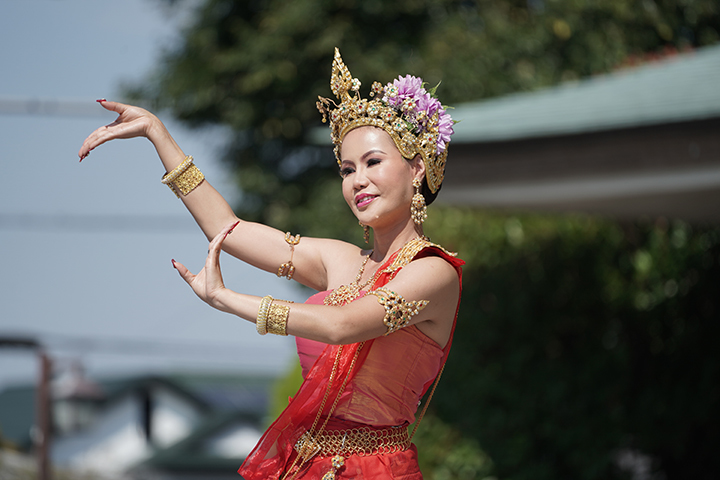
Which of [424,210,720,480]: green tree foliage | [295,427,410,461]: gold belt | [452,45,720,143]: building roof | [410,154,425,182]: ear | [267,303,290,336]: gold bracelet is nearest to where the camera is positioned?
[267,303,290,336]: gold bracelet

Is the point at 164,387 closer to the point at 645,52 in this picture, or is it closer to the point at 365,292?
the point at 645,52

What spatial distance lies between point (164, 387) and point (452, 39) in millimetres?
12545

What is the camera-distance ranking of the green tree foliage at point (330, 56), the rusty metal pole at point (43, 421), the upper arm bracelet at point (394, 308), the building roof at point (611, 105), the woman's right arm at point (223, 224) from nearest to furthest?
the upper arm bracelet at point (394, 308), the woman's right arm at point (223, 224), the building roof at point (611, 105), the rusty metal pole at point (43, 421), the green tree foliage at point (330, 56)

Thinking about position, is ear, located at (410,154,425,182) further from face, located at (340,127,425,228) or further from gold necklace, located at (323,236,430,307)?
gold necklace, located at (323,236,430,307)

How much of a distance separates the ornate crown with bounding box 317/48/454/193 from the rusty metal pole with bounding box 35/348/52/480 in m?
6.05

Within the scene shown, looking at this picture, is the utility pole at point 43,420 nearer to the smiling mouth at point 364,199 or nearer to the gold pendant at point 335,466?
the gold pendant at point 335,466

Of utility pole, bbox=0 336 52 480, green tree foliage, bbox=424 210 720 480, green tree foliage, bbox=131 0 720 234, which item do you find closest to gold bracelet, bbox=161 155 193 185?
green tree foliage, bbox=424 210 720 480

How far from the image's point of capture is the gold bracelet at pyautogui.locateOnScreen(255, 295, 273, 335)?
225cm

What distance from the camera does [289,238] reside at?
2928 mm

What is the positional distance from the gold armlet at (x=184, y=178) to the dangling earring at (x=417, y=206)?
Answer: 0.77m

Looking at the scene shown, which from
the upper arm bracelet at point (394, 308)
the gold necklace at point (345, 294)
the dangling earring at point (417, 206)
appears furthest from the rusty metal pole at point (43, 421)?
the upper arm bracelet at point (394, 308)

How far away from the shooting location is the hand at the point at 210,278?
2312mm

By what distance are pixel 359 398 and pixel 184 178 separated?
3.27 feet

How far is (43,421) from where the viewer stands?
778cm
